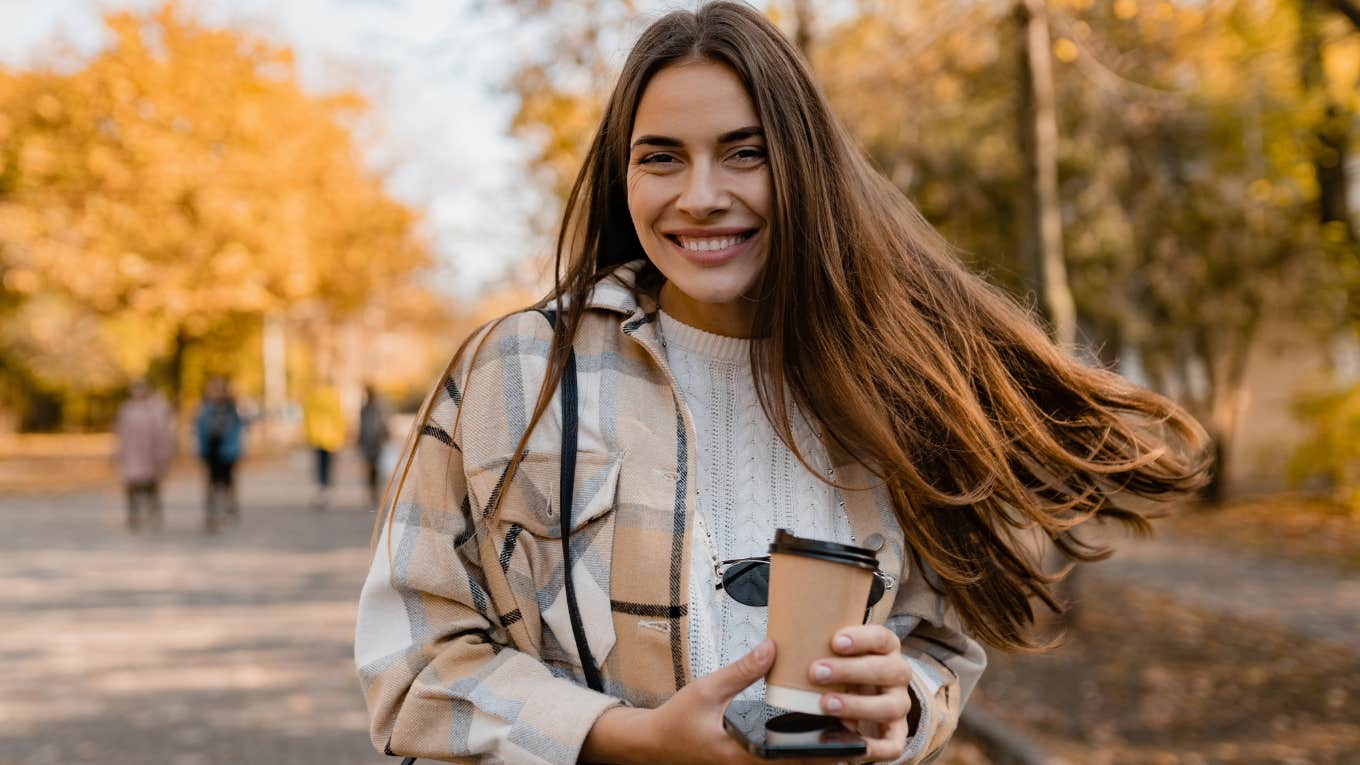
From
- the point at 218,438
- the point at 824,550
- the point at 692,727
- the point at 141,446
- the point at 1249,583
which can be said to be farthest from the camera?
the point at 218,438

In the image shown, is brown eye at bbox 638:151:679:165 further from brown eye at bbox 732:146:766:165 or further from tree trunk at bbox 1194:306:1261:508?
tree trunk at bbox 1194:306:1261:508

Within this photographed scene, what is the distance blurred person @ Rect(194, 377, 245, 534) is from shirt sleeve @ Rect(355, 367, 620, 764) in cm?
1408

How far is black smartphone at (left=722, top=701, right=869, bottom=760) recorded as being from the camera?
1564mm

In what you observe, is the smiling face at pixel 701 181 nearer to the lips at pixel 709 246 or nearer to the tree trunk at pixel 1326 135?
the lips at pixel 709 246

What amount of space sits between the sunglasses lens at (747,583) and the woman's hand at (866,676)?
315mm

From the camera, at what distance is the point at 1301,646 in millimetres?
8219

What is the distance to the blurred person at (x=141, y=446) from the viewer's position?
14992 millimetres

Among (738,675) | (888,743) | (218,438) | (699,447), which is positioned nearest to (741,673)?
(738,675)

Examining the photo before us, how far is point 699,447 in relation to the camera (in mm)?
2094

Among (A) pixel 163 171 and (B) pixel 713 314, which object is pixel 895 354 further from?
(A) pixel 163 171

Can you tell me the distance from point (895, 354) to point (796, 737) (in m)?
0.78

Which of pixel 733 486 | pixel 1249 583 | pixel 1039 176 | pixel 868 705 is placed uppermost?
pixel 1039 176

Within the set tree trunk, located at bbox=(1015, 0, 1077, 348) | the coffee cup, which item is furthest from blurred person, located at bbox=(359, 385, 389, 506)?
the coffee cup

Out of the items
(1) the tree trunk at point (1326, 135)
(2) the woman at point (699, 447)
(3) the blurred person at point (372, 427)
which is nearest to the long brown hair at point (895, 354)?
(2) the woman at point (699, 447)
